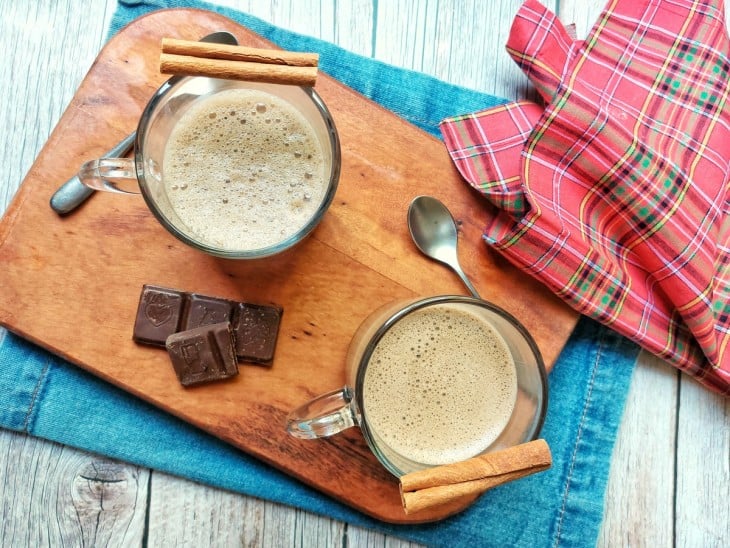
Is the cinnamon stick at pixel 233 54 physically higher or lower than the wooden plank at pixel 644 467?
higher

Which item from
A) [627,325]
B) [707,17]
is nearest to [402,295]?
[627,325]

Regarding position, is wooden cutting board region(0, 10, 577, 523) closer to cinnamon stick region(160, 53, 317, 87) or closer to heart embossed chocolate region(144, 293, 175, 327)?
heart embossed chocolate region(144, 293, 175, 327)

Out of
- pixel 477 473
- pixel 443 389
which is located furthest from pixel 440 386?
pixel 477 473

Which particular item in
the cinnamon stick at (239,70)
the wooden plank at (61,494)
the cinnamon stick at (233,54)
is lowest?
the wooden plank at (61,494)

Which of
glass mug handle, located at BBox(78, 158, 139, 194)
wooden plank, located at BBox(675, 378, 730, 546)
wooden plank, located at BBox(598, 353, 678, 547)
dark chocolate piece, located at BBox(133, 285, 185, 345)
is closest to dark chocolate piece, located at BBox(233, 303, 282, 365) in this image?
dark chocolate piece, located at BBox(133, 285, 185, 345)

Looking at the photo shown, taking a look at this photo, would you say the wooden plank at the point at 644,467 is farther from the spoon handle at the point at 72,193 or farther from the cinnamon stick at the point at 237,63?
the spoon handle at the point at 72,193

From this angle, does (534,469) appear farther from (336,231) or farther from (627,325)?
(336,231)

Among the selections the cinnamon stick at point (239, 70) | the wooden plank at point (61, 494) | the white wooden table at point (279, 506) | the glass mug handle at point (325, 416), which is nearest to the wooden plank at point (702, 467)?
the white wooden table at point (279, 506)
